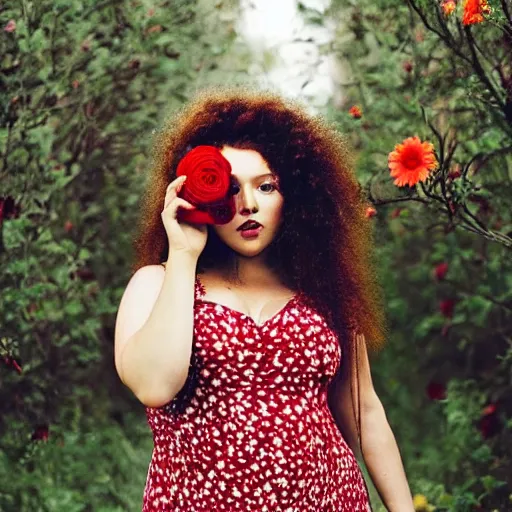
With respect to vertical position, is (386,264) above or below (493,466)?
above

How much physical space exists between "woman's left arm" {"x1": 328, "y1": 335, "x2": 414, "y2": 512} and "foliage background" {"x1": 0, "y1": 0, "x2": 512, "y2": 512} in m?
0.53

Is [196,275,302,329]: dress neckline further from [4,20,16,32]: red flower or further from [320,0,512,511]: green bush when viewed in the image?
[4,20,16,32]: red flower

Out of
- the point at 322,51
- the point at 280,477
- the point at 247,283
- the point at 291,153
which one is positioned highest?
the point at 322,51

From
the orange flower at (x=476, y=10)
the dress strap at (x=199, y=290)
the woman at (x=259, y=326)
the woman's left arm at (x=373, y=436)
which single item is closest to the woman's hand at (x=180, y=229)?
the woman at (x=259, y=326)

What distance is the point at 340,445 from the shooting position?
8.08 ft

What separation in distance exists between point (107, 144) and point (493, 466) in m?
2.24

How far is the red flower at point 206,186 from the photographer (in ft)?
7.54

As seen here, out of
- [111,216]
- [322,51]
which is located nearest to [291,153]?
[322,51]

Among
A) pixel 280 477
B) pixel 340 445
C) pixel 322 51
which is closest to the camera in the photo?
pixel 280 477

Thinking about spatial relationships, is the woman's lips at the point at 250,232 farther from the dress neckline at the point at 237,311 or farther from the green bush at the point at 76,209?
the green bush at the point at 76,209

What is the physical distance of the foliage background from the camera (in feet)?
12.7

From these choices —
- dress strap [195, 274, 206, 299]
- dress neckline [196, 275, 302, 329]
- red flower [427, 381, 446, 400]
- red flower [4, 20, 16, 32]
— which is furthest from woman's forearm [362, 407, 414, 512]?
red flower [427, 381, 446, 400]

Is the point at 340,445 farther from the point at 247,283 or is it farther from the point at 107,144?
the point at 107,144

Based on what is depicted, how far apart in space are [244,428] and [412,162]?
0.86 meters
